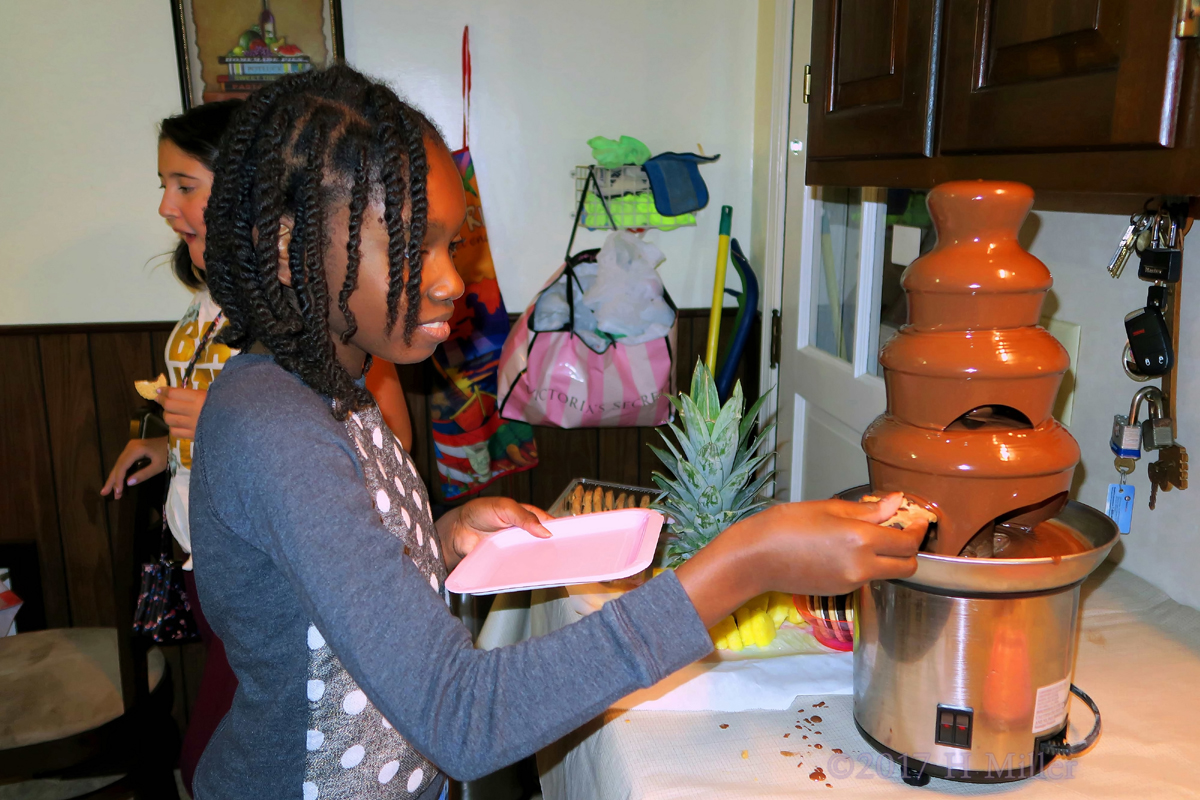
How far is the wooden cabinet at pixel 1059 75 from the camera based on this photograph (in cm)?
72

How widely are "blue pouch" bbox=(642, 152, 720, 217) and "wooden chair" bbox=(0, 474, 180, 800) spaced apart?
57.2 inches

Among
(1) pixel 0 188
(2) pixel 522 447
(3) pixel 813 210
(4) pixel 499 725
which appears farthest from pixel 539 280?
(4) pixel 499 725

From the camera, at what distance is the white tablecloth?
0.81m

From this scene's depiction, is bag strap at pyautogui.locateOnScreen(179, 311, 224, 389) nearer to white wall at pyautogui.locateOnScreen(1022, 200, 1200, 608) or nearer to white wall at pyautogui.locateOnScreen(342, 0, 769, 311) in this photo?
white wall at pyautogui.locateOnScreen(342, 0, 769, 311)

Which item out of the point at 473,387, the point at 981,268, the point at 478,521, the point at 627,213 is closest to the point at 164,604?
the point at 473,387

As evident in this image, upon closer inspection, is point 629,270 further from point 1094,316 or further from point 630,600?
point 630,600

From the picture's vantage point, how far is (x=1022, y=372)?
2.59 feet

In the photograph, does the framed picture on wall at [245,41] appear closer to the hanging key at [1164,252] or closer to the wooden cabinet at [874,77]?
the wooden cabinet at [874,77]

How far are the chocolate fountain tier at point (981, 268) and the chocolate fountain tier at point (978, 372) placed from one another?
0.6 inches

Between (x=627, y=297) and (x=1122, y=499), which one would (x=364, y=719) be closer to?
(x=1122, y=499)

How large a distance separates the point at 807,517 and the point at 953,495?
7.2 inches

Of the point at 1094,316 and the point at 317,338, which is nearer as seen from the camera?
the point at 317,338

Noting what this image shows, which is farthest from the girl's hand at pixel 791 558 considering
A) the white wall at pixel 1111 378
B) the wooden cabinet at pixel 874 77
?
the white wall at pixel 1111 378

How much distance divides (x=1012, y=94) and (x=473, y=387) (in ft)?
5.59
